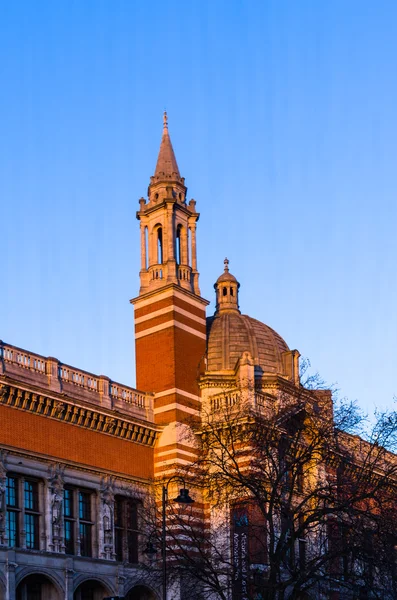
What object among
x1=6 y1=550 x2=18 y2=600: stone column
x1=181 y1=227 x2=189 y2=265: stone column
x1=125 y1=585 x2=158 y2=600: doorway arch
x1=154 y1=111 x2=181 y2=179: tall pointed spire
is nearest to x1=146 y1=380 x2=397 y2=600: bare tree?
x1=6 y1=550 x2=18 y2=600: stone column

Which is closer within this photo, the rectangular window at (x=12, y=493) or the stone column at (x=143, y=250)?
the rectangular window at (x=12, y=493)

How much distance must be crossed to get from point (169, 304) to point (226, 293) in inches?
450

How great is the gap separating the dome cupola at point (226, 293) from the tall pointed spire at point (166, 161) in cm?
929

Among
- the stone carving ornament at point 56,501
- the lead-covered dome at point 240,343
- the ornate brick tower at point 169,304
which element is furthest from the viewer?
the lead-covered dome at point 240,343

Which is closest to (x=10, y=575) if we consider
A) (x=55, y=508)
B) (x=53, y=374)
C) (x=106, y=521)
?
(x=55, y=508)

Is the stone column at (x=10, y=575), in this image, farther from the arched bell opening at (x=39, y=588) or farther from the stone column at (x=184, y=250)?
the stone column at (x=184, y=250)

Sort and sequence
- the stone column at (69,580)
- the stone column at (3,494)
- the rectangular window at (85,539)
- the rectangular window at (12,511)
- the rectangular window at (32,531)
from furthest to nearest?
the rectangular window at (85,539) → the stone column at (69,580) → the rectangular window at (32,531) → the rectangular window at (12,511) → the stone column at (3,494)

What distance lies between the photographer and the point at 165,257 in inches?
2092

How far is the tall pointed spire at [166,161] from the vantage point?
182 ft

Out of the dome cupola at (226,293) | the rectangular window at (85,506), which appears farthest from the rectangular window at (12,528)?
the dome cupola at (226,293)

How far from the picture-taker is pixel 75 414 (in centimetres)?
4378

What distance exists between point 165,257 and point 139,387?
284 inches

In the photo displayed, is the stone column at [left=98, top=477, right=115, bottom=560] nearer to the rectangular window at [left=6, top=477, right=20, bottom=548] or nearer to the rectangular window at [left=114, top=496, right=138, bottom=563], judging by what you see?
the rectangular window at [left=114, top=496, right=138, bottom=563]

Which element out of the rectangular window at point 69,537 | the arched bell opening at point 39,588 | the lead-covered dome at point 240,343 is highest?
the lead-covered dome at point 240,343
